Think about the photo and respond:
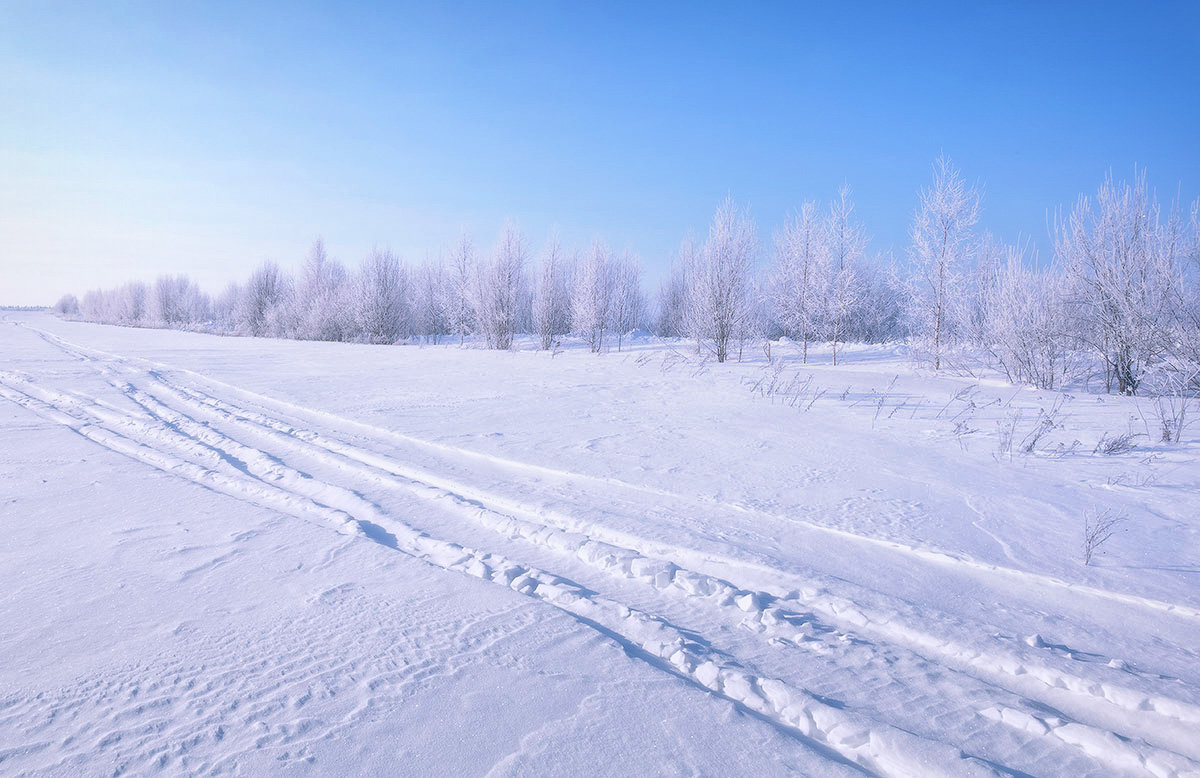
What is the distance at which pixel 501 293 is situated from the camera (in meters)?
29.4

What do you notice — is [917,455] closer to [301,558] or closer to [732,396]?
[732,396]

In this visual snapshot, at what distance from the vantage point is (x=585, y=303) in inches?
1203

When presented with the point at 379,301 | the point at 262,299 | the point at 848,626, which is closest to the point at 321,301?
the point at 379,301

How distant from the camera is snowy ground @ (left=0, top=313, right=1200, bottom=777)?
74.1 inches

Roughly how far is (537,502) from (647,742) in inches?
102

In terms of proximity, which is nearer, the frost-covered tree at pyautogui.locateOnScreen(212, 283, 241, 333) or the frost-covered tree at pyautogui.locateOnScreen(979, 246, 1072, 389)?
→ the frost-covered tree at pyautogui.locateOnScreen(979, 246, 1072, 389)

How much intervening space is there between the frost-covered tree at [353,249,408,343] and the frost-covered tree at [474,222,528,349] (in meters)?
7.36

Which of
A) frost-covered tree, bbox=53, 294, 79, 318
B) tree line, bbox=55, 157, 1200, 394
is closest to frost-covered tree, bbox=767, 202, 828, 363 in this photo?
tree line, bbox=55, 157, 1200, 394

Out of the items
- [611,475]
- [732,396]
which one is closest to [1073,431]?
[732,396]

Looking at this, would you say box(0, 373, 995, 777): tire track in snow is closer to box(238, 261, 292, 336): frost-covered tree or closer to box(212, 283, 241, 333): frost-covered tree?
box(238, 261, 292, 336): frost-covered tree

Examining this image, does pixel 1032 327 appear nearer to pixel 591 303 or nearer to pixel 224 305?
pixel 591 303

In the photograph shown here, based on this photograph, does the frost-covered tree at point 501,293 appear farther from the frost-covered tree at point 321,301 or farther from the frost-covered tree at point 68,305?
the frost-covered tree at point 68,305

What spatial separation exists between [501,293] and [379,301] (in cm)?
910

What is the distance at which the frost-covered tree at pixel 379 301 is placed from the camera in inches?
1345
